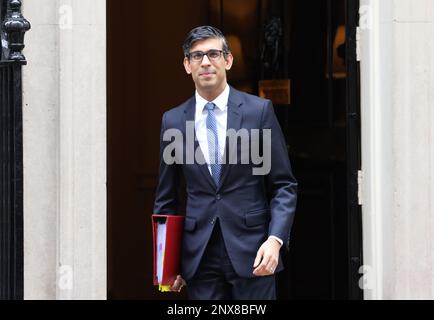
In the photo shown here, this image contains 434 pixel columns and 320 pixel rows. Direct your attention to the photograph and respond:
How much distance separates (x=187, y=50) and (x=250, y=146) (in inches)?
21.9

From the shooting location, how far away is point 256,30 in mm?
7691

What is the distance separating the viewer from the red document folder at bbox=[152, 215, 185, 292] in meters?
4.54

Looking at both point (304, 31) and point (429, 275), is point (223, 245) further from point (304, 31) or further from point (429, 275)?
point (304, 31)

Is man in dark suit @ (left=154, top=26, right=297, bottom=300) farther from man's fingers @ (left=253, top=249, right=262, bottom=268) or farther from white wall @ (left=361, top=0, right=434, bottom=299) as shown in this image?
white wall @ (left=361, top=0, right=434, bottom=299)

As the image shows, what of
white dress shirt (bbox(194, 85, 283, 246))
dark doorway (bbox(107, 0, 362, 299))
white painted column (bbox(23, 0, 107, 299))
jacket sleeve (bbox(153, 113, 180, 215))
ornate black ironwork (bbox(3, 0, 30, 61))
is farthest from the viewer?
dark doorway (bbox(107, 0, 362, 299))

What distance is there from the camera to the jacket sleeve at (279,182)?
445 centimetres

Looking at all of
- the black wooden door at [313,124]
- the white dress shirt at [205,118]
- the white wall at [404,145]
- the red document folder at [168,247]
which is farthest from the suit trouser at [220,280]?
the black wooden door at [313,124]

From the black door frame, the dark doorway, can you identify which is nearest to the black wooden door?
the dark doorway

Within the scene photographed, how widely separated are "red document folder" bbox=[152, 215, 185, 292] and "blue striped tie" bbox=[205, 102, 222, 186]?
287 mm

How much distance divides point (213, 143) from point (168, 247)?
543 millimetres

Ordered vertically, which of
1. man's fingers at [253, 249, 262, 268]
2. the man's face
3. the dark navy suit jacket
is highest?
the man's face

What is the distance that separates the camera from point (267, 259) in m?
4.30

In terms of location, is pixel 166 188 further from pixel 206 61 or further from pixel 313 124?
pixel 313 124

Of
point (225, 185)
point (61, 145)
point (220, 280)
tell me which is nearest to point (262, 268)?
point (220, 280)
